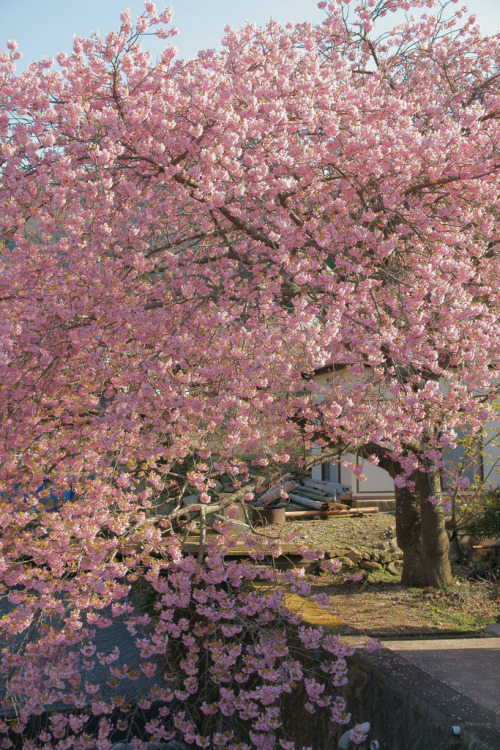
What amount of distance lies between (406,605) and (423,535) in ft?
3.12

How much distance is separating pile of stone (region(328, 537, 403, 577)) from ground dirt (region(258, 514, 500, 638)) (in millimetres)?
123

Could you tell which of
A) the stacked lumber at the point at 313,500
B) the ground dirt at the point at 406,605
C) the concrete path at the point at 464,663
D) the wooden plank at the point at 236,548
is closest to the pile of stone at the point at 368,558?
the ground dirt at the point at 406,605

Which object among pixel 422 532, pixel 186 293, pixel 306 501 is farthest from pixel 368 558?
pixel 186 293

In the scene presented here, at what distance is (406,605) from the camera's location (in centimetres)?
742

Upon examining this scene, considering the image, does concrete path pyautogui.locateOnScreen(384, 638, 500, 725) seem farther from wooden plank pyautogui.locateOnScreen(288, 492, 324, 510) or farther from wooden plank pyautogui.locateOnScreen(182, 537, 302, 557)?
wooden plank pyautogui.locateOnScreen(288, 492, 324, 510)

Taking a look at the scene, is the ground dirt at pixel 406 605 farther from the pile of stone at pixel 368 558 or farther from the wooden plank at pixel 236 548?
the wooden plank at pixel 236 548

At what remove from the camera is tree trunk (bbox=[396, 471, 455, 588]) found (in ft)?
26.1

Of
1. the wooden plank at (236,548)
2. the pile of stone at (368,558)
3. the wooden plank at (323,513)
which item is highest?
the wooden plank at (323,513)

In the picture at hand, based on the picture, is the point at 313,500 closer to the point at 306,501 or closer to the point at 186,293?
the point at 306,501

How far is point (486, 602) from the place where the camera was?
7559 millimetres

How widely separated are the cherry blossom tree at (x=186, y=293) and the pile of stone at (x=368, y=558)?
3.68m

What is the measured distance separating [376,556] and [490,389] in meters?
4.02

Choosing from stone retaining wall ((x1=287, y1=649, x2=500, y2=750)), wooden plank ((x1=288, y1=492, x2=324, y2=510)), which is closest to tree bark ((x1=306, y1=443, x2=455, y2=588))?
stone retaining wall ((x1=287, y1=649, x2=500, y2=750))

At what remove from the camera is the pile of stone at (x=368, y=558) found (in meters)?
9.66
